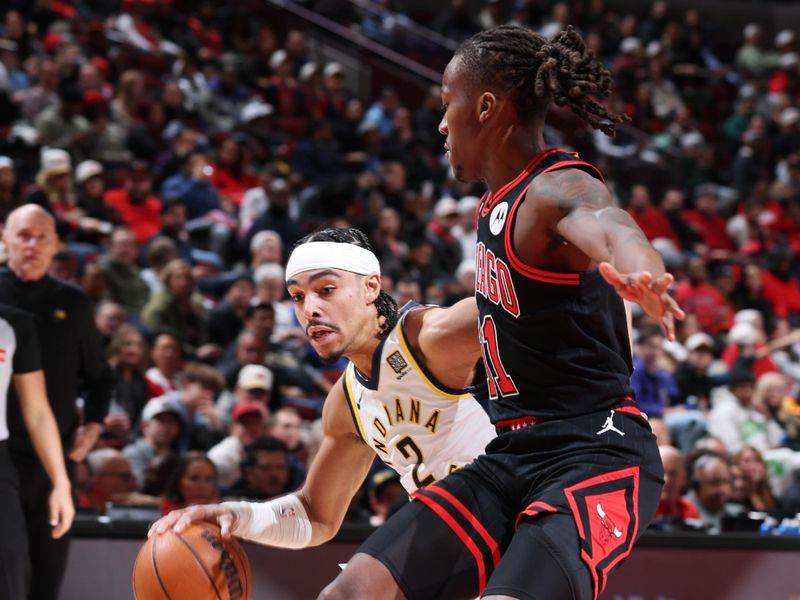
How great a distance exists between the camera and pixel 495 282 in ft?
10.4

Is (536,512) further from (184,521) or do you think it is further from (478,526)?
(184,521)

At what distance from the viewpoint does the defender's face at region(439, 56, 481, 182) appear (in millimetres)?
3301

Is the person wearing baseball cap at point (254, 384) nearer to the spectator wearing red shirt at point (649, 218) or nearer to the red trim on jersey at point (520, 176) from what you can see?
the red trim on jersey at point (520, 176)

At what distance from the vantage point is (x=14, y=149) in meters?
10.4

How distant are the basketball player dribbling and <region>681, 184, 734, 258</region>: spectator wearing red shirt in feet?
39.3

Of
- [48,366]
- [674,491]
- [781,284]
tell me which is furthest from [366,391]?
[781,284]

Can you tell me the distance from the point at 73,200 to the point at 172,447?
3232mm

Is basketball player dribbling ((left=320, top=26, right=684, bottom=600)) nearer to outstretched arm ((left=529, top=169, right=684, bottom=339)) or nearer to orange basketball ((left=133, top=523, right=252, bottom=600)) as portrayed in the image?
outstretched arm ((left=529, top=169, right=684, bottom=339))

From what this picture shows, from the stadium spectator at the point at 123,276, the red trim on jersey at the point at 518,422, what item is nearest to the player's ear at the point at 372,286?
the red trim on jersey at the point at 518,422

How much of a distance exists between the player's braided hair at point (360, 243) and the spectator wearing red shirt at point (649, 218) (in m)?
10.3

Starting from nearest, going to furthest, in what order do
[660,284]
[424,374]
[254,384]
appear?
[660,284] → [424,374] → [254,384]

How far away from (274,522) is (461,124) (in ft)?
4.65

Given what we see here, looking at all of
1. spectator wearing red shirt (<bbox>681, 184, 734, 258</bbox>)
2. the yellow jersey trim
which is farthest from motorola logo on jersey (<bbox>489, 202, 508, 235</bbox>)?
spectator wearing red shirt (<bbox>681, 184, 734, 258</bbox>)

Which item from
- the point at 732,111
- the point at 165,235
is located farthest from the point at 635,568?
the point at 732,111
